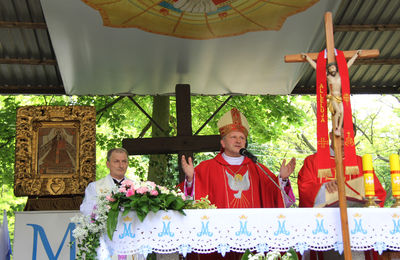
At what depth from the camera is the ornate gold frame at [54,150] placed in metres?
7.85

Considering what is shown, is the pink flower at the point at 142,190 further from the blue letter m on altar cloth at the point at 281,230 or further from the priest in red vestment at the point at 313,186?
the priest in red vestment at the point at 313,186

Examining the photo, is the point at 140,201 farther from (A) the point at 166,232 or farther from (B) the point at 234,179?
(B) the point at 234,179

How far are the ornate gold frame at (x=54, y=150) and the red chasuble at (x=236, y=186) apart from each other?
209cm

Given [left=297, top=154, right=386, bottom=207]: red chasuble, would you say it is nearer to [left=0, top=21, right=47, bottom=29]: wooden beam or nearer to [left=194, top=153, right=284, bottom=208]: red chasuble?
[left=194, top=153, right=284, bottom=208]: red chasuble

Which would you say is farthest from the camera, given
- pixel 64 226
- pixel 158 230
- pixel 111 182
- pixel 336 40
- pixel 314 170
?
pixel 336 40

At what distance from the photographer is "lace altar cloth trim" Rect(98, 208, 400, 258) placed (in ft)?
14.3

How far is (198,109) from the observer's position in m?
13.1

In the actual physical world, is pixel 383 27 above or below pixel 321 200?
above

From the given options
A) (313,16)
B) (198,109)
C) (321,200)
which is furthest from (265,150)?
(321,200)

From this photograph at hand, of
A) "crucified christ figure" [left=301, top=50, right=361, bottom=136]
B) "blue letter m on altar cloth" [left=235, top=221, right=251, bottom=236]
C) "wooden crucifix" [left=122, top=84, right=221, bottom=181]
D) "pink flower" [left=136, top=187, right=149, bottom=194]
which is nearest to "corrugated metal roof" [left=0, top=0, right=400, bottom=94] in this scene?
A: "wooden crucifix" [left=122, top=84, right=221, bottom=181]

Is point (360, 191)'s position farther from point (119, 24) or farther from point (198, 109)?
point (198, 109)

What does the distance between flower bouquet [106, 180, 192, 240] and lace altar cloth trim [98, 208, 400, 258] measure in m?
0.07

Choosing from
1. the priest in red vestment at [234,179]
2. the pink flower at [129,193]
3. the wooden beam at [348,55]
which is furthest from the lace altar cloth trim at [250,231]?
the priest in red vestment at [234,179]

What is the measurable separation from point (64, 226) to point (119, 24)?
2626 millimetres
